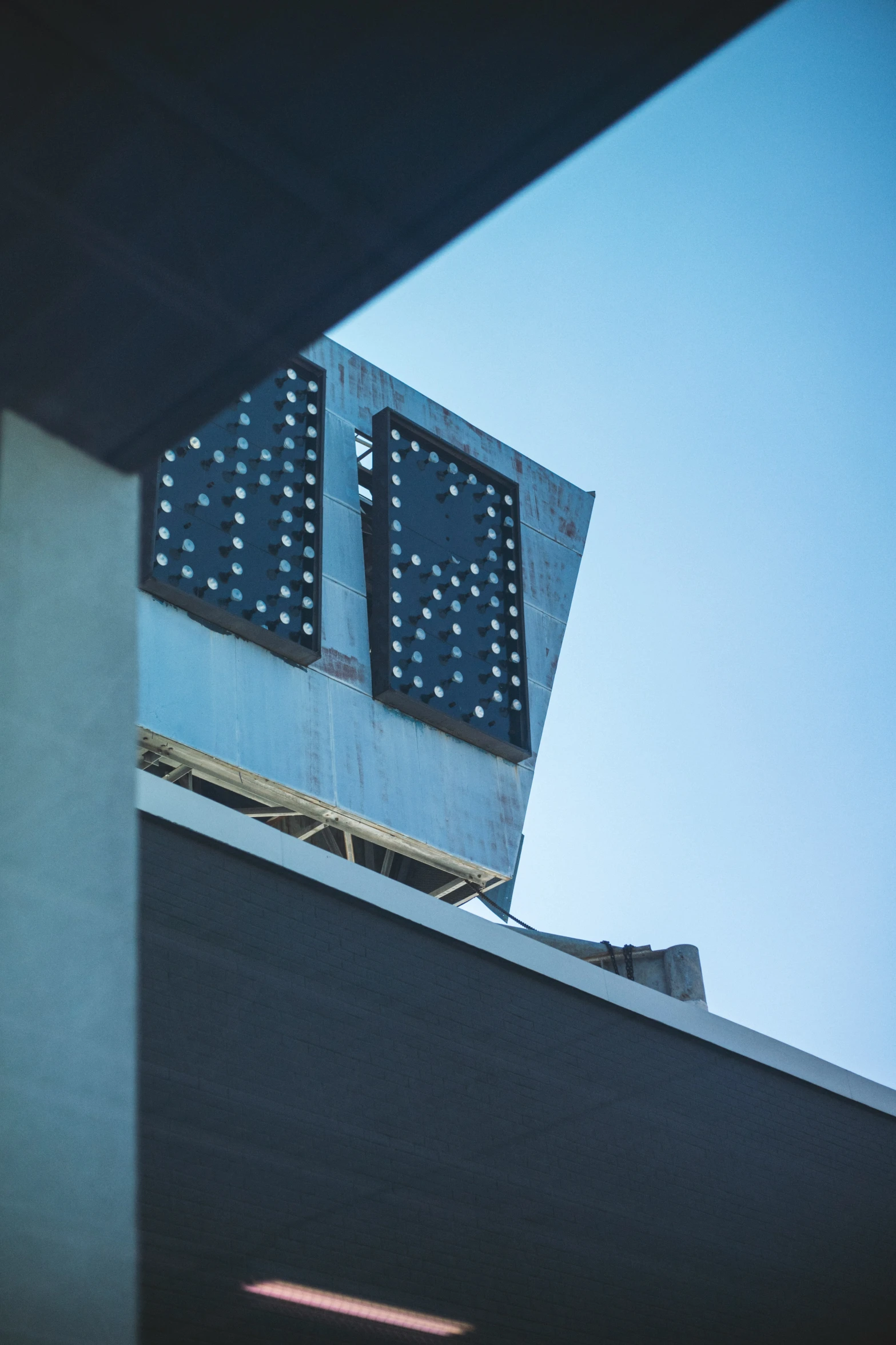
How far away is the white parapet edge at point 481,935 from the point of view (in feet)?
27.2

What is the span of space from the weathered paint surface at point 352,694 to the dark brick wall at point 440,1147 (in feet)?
10.7

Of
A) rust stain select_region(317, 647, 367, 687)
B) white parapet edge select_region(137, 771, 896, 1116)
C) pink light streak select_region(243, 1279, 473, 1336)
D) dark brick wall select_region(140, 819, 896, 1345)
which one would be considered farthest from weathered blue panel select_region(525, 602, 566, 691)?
pink light streak select_region(243, 1279, 473, 1336)

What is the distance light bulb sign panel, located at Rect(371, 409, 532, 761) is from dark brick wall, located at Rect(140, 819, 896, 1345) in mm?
4218

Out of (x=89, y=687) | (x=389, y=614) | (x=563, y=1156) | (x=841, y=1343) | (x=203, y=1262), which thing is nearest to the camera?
(x=89, y=687)

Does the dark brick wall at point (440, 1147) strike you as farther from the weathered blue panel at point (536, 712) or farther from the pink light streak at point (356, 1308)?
the weathered blue panel at point (536, 712)

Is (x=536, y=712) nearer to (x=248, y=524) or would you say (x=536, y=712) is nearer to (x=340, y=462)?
(x=340, y=462)

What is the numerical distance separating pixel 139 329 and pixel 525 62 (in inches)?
46.5

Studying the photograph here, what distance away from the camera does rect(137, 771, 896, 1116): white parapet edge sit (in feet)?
27.2

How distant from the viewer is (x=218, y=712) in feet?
38.9

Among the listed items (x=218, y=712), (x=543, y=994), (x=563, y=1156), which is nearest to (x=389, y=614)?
(x=218, y=712)

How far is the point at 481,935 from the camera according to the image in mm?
9570

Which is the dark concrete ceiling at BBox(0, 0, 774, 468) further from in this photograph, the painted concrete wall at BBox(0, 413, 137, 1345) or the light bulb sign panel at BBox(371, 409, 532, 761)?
the light bulb sign panel at BBox(371, 409, 532, 761)

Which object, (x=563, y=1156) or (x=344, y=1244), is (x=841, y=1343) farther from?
(x=344, y=1244)

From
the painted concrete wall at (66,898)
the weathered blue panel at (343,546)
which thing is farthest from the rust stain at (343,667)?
the painted concrete wall at (66,898)
